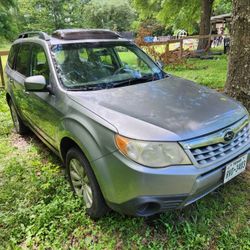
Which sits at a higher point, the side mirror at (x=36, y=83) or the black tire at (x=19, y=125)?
the side mirror at (x=36, y=83)

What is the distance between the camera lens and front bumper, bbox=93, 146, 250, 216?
207cm

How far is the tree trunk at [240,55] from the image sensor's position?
12.5 feet

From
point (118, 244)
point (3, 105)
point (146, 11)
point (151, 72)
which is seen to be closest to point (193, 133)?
point (118, 244)

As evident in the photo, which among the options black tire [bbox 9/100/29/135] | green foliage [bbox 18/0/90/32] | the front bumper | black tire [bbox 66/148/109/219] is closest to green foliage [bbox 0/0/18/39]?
green foliage [bbox 18/0/90/32]

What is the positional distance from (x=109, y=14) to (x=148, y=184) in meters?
48.2

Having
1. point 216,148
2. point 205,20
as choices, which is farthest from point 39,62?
point 205,20

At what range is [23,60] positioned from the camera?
13.9 ft

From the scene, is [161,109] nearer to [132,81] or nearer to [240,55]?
[132,81]

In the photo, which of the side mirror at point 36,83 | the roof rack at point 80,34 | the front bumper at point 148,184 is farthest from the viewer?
the roof rack at point 80,34

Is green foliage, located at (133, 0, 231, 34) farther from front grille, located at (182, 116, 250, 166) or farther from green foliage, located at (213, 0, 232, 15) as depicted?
front grille, located at (182, 116, 250, 166)

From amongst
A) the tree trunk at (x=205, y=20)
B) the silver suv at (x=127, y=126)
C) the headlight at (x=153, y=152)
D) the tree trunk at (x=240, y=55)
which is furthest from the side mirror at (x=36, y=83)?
the tree trunk at (x=205, y=20)

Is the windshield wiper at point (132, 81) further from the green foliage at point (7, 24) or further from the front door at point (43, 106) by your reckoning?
the green foliage at point (7, 24)

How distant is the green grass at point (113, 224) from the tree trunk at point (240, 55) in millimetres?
1347

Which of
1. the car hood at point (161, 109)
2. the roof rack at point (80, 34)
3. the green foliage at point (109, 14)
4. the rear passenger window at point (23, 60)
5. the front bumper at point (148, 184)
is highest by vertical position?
the roof rack at point (80, 34)
